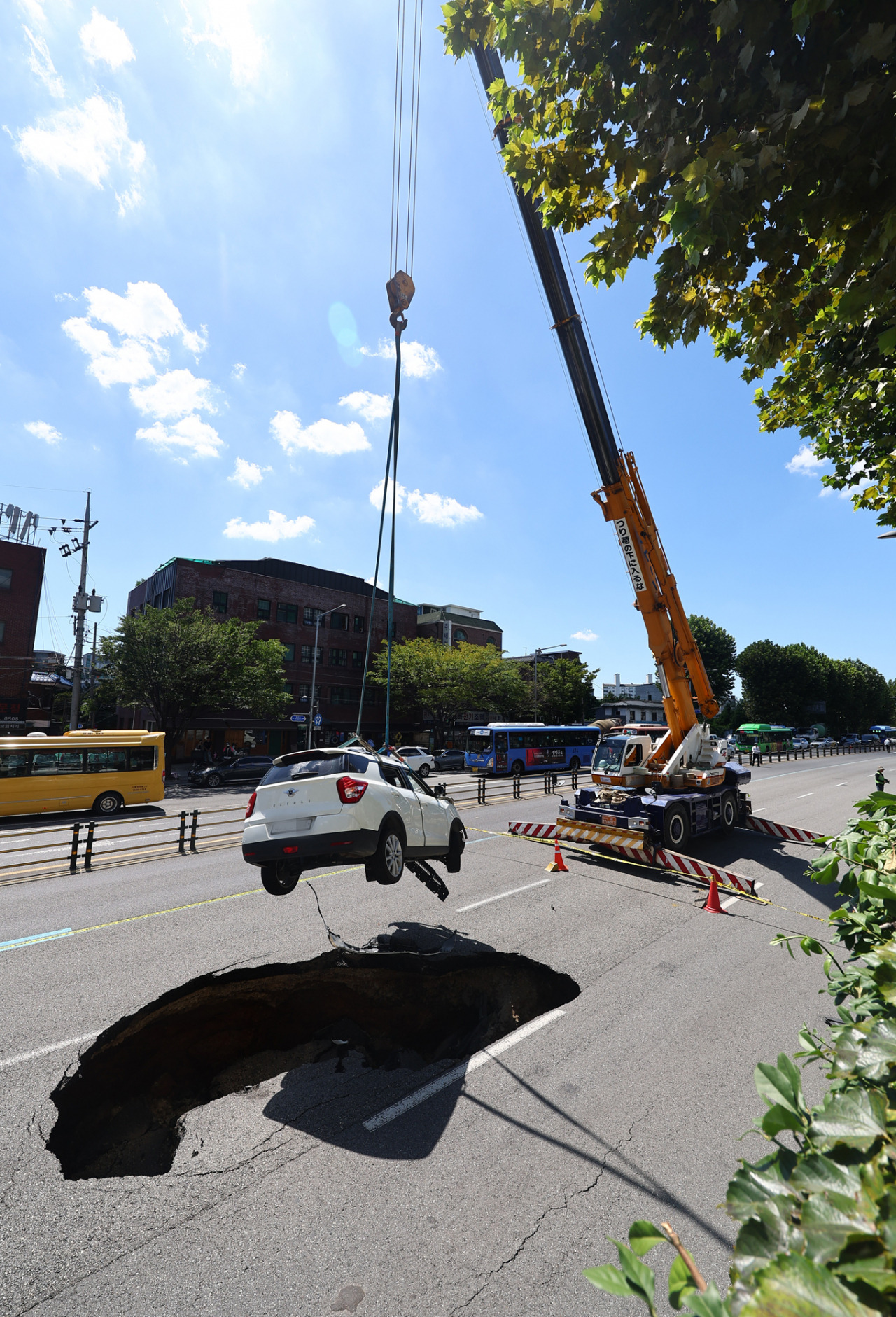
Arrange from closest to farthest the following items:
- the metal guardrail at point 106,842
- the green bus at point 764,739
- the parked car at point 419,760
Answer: the metal guardrail at point 106,842 → the parked car at point 419,760 → the green bus at point 764,739

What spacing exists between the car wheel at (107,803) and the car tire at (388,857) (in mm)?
18812

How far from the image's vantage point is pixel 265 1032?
226 inches

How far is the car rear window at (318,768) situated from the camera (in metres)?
5.45

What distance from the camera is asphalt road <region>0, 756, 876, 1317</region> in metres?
3.26

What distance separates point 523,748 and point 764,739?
38.4 meters

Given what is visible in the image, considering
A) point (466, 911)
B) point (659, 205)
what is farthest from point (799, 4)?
point (466, 911)

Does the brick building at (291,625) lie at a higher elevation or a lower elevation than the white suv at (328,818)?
higher

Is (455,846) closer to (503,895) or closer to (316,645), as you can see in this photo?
(503,895)

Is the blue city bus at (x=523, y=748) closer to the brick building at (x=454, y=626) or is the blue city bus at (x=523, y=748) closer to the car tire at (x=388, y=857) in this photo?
the brick building at (x=454, y=626)

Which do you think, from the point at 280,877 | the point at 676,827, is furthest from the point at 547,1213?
the point at 676,827

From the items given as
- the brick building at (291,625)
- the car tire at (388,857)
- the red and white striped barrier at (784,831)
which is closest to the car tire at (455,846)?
the car tire at (388,857)

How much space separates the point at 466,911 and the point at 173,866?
22.4 feet

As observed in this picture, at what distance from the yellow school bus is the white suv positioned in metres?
17.6

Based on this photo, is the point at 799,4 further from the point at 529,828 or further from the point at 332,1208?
the point at 529,828
